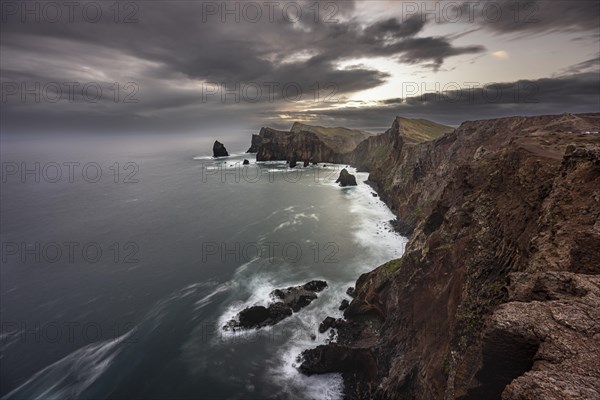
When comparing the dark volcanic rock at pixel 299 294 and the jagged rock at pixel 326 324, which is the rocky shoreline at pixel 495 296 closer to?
the jagged rock at pixel 326 324

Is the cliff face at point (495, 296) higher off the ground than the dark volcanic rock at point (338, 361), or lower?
higher

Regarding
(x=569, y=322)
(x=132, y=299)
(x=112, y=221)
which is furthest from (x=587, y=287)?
(x=112, y=221)

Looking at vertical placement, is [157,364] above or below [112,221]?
below

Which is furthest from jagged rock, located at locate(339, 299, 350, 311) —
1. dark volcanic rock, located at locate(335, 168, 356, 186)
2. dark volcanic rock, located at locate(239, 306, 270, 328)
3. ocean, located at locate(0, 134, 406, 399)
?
dark volcanic rock, located at locate(335, 168, 356, 186)

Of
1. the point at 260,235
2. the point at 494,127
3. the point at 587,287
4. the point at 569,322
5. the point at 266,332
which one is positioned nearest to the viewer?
the point at 569,322

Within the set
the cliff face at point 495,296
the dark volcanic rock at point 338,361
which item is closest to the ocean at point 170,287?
the dark volcanic rock at point 338,361

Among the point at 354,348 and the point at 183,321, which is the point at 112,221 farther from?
the point at 354,348

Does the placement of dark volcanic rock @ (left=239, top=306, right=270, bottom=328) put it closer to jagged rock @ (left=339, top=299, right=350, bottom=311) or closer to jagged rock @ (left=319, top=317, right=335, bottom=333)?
jagged rock @ (left=319, top=317, right=335, bottom=333)
